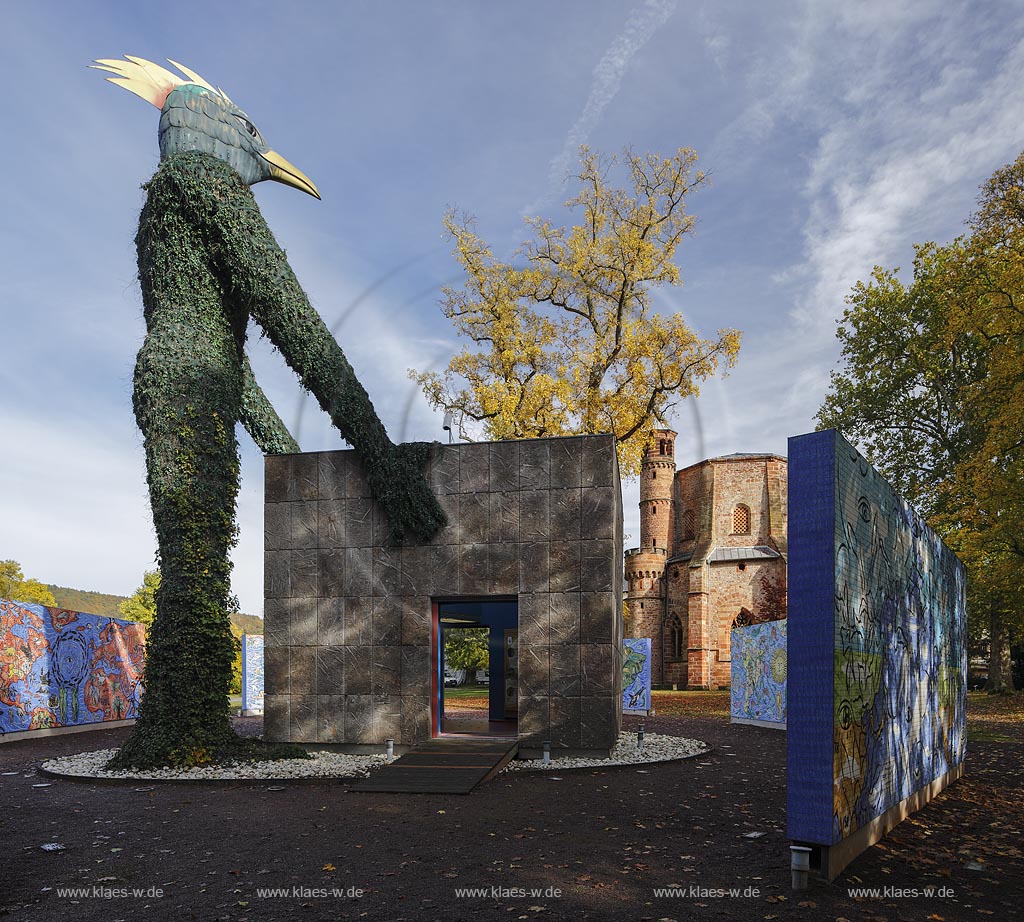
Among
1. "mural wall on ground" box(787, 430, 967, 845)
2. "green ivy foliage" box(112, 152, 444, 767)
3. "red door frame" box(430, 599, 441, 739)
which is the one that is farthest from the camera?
"red door frame" box(430, 599, 441, 739)

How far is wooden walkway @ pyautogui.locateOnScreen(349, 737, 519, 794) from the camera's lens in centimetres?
1008

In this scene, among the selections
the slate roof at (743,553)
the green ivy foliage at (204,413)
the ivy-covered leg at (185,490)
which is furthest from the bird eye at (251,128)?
the slate roof at (743,553)

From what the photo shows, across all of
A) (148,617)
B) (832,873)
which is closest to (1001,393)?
(832,873)

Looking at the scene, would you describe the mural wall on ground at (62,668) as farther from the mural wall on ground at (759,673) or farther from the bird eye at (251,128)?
the mural wall on ground at (759,673)

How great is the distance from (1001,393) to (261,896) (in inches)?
881

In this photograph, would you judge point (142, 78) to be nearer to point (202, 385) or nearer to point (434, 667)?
point (202, 385)

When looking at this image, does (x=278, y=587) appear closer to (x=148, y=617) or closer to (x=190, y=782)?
(x=190, y=782)

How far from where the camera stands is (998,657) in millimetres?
29266

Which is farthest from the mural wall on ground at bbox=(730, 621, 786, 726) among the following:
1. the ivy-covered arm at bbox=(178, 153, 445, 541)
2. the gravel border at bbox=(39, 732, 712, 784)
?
the ivy-covered arm at bbox=(178, 153, 445, 541)

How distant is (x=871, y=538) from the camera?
6.84 m

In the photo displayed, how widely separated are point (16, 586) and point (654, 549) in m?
41.1

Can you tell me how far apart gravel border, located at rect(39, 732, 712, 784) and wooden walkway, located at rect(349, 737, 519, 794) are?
1.13ft

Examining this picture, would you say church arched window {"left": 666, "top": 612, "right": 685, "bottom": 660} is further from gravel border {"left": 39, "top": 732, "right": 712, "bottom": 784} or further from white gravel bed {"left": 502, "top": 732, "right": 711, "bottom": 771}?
gravel border {"left": 39, "top": 732, "right": 712, "bottom": 784}

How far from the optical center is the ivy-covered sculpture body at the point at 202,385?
12.0 metres
